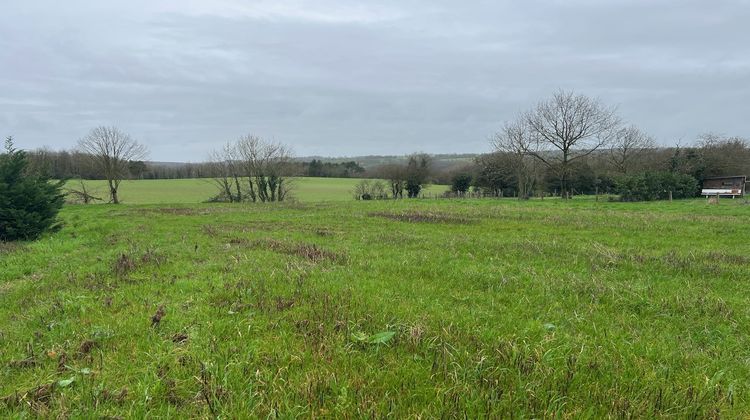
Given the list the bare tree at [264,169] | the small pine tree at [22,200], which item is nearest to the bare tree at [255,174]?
the bare tree at [264,169]

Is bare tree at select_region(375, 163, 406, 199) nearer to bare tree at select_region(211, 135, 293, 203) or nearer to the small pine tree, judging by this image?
bare tree at select_region(211, 135, 293, 203)

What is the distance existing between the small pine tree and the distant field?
114 ft

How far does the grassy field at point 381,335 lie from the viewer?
10.7ft

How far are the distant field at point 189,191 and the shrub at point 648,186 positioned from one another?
2963cm

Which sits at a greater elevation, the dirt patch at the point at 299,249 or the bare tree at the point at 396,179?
the bare tree at the point at 396,179

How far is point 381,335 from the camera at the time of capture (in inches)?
174

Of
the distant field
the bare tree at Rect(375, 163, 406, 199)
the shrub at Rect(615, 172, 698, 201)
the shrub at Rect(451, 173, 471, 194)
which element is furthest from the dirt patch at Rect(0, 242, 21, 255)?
the bare tree at Rect(375, 163, 406, 199)

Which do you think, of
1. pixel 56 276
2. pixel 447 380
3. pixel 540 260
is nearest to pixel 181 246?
pixel 56 276

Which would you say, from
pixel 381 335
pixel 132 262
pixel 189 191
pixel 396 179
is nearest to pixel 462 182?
pixel 396 179

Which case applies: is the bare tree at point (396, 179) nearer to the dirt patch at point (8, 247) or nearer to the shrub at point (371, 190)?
the shrub at point (371, 190)

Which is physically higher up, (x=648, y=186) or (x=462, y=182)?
(x=462, y=182)

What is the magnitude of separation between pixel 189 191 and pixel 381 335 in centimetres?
6716

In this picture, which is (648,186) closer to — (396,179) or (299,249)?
(299,249)

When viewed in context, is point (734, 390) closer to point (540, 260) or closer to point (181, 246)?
point (540, 260)
